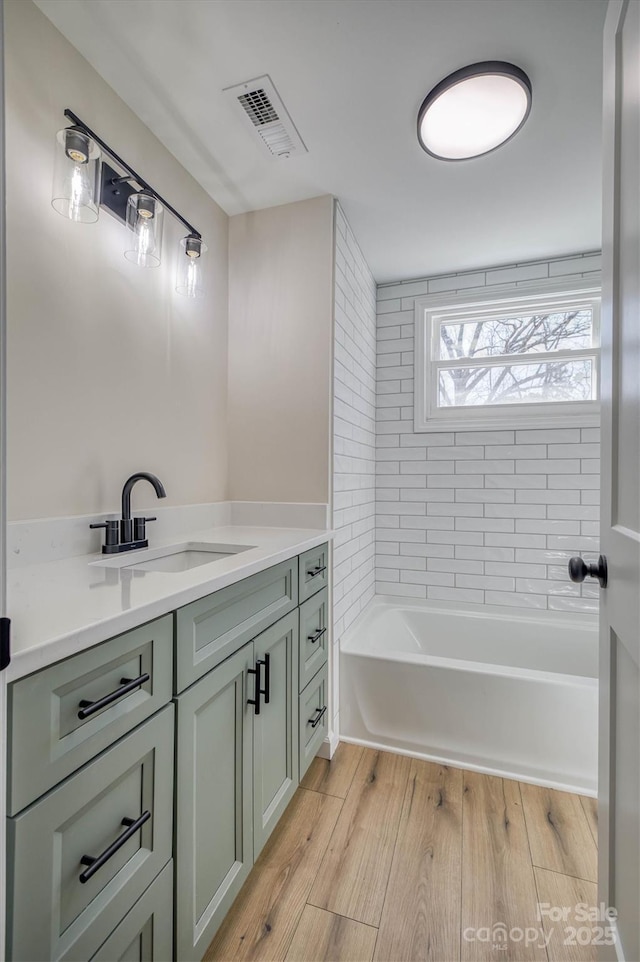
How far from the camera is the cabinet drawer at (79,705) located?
0.59 metres

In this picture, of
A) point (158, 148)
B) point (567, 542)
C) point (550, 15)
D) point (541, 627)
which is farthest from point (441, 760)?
point (158, 148)

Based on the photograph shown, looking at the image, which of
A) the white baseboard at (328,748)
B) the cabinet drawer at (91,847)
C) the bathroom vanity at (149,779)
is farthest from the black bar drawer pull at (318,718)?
the cabinet drawer at (91,847)

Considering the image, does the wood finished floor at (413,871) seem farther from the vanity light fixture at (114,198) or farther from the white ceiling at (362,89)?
the white ceiling at (362,89)

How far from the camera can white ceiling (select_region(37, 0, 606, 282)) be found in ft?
3.84

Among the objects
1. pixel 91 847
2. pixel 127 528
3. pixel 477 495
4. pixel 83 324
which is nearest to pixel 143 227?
pixel 83 324

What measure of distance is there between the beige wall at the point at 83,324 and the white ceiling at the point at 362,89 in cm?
10

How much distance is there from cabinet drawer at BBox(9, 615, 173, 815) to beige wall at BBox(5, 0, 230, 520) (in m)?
0.60

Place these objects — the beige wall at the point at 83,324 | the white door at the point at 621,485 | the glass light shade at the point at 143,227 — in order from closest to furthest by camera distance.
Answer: the white door at the point at 621,485 < the beige wall at the point at 83,324 < the glass light shade at the point at 143,227

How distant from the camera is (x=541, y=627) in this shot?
241 centimetres

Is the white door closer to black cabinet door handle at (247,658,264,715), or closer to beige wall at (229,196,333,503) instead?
black cabinet door handle at (247,658,264,715)

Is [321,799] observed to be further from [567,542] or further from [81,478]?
[567,542]

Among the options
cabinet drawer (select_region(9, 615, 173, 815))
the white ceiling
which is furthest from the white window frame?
cabinet drawer (select_region(9, 615, 173, 815))

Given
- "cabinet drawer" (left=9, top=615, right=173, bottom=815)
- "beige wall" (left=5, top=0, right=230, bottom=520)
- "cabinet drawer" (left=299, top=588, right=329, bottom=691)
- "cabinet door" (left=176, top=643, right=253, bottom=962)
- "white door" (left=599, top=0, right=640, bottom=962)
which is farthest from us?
"cabinet drawer" (left=299, top=588, right=329, bottom=691)

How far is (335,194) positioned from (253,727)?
2.14 m
